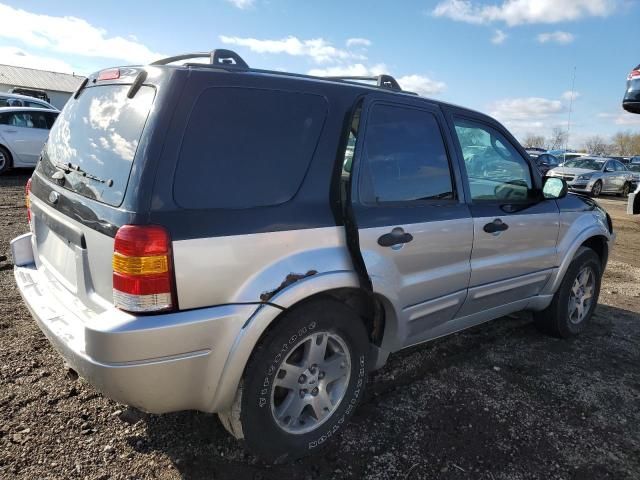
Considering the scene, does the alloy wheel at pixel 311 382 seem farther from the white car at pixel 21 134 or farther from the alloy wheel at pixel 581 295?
the white car at pixel 21 134

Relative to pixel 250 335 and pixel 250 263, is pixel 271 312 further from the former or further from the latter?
pixel 250 263

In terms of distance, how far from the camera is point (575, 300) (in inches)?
172

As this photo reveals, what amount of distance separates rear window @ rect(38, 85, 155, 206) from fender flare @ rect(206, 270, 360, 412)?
2.49 ft

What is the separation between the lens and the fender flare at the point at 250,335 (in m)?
2.18

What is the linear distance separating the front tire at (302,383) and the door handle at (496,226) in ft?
3.90

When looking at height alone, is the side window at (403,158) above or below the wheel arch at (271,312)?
above

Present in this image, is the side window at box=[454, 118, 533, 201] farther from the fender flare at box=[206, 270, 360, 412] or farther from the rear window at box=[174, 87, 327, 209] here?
the fender flare at box=[206, 270, 360, 412]

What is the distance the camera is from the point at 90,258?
2229 mm

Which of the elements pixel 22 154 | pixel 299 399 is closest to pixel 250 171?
pixel 299 399

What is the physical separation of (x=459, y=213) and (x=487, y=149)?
0.79m

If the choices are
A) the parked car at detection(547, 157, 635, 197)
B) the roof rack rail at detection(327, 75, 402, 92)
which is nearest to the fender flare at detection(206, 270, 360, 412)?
the roof rack rail at detection(327, 75, 402, 92)

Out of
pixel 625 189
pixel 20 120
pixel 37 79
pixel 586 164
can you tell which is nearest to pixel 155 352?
pixel 20 120

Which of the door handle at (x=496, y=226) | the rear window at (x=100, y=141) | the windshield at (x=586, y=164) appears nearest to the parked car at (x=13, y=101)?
the rear window at (x=100, y=141)

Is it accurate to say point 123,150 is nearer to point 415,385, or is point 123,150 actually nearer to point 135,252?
point 135,252
